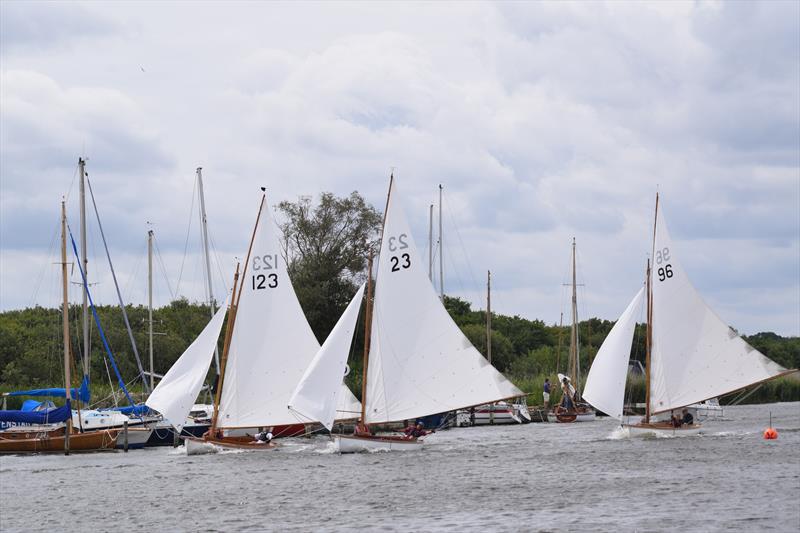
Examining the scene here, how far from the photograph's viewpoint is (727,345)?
5591 cm

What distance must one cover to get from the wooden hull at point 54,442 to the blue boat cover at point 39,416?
0.75 metres

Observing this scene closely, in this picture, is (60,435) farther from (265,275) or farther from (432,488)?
(432,488)

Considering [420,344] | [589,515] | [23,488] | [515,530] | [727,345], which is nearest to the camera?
[515,530]

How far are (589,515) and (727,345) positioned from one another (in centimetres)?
2460

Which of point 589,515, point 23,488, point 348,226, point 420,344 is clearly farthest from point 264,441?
point 348,226

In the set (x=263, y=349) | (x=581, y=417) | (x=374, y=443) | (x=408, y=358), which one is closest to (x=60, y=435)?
(x=263, y=349)

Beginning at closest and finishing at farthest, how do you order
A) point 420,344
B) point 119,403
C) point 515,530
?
1. point 515,530
2. point 420,344
3. point 119,403

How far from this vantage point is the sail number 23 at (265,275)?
57.0m

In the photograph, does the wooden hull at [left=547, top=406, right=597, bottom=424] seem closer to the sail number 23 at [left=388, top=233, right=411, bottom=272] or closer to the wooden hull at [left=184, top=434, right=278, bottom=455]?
the wooden hull at [left=184, top=434, right=278, bottom=455]

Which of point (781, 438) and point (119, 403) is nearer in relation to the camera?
point (781, 438)

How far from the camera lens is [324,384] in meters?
51.9

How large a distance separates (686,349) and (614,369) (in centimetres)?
350

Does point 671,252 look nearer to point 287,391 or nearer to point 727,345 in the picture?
point 727,345

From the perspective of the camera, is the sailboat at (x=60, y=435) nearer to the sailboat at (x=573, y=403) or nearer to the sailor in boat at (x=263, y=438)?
the sailor in boat at (x=263, y=438)
